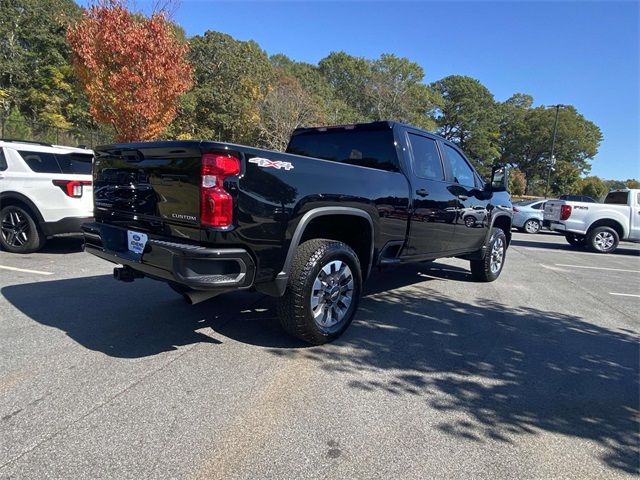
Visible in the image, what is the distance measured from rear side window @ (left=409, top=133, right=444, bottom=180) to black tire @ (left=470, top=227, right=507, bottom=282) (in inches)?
80.1

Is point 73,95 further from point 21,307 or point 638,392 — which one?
point 638,392

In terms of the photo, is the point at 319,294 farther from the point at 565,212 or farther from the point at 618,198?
the point at 618,198

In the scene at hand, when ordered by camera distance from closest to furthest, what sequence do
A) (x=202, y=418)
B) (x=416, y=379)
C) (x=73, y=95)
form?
1. (x=202, y=418)
2. (x=416, y=379)
3. (x=73, y=95)

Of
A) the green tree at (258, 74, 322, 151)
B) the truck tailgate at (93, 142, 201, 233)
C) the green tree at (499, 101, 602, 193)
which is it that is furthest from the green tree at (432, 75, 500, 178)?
the truck tailgate at (93, 142, 201, 233)

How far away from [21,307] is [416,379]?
12.9 feet

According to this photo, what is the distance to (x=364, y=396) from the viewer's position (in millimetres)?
3154

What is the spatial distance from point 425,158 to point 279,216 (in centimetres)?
251

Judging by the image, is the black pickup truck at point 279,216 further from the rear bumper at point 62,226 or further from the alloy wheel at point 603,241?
the alloy wheel at point 603,241

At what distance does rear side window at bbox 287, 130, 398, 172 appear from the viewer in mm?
4840

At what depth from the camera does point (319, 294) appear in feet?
12.7

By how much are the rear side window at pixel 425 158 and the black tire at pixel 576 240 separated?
32.1ft

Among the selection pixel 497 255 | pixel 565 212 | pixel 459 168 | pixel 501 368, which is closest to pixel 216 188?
pixel 501 368

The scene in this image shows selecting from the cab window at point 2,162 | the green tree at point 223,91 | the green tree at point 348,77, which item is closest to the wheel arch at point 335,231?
the cab window at point 2,162

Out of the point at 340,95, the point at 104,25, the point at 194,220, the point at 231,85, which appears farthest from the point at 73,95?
the point at 194,220
